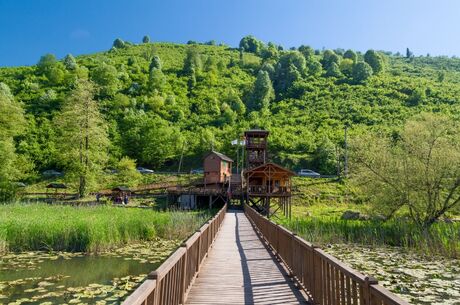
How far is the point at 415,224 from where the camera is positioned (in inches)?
892

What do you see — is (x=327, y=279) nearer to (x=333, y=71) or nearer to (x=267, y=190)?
(x=267, y=190)

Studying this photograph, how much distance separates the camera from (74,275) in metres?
11.9

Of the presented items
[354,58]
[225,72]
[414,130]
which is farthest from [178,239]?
[354,58]

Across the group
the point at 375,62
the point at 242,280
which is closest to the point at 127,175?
the point at 242,280

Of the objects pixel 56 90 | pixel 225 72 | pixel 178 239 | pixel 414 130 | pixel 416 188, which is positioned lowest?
pixel 178 239

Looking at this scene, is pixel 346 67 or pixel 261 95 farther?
pixel 346 67

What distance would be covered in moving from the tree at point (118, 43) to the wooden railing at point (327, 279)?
627ft

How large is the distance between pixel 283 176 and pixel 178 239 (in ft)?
67.1

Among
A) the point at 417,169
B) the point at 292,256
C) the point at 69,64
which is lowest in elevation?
the point at 292,256

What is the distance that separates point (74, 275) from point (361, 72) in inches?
4403

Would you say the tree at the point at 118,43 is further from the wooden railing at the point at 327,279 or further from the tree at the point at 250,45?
the wooden railing at the point at 327,279

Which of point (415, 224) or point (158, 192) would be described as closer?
point (415, 224)

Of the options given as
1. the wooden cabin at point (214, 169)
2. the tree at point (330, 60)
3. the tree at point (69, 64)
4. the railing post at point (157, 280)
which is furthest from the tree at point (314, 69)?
the railing post at point (157, 280)

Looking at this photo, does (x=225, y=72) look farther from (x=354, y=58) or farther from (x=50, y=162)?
(x=50, y=162)
